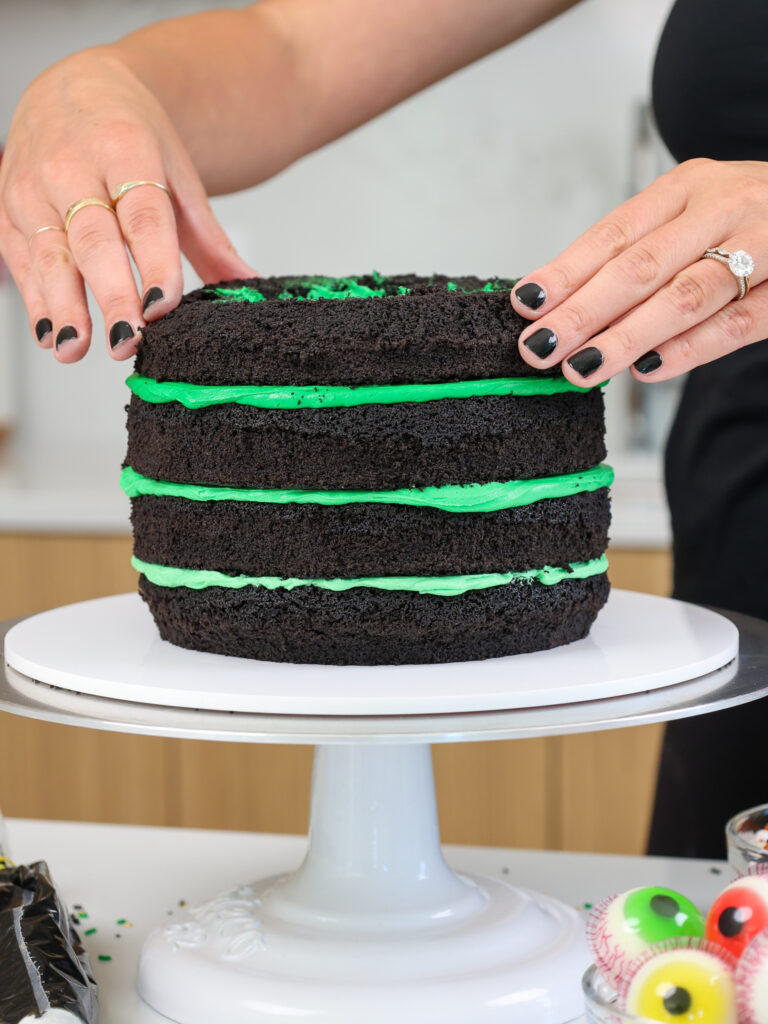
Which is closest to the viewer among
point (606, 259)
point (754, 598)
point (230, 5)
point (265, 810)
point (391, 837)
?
point (606, 259)

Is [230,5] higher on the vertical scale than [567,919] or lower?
higher

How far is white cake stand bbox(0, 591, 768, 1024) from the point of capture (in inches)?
30.6

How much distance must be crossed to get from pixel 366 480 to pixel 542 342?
0.51 feet

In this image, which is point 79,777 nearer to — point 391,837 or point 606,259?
point 391,837

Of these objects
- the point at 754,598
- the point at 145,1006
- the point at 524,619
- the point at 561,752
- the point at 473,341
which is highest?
the point at 473,341

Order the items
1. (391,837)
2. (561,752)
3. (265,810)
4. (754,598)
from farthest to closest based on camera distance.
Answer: (265,810) → (561,752) → (754,598) → (391,837)

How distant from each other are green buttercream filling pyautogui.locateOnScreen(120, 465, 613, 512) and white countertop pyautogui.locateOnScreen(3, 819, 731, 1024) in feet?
1.27

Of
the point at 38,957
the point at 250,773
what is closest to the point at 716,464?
the point at 38,957

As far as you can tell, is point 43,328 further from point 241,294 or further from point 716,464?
point 716,464

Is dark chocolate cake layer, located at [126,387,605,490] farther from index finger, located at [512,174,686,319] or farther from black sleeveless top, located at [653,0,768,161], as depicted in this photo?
black sleeveless top, located at [653,0,768,161]

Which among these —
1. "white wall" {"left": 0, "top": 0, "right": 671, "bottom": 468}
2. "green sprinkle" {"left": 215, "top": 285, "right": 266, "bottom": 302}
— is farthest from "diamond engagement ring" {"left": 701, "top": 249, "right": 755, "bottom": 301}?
"white wall" {"left": 0, "top": 0, "right": 671, "bottom": 468}

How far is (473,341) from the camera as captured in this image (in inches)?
35.5

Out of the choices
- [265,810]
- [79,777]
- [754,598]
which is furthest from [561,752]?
[754,598]

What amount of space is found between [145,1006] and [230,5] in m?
2.75
